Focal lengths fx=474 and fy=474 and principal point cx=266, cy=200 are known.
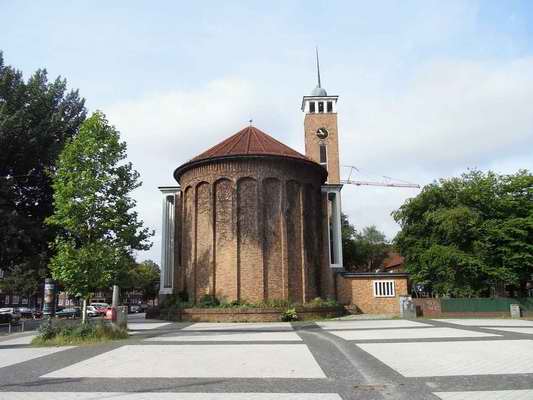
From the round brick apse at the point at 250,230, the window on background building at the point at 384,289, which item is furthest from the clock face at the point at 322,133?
the window on background building at the point at 384,289

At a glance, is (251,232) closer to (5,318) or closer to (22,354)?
(5,318)

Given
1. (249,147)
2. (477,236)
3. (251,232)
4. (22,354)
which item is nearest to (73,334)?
(22,354)

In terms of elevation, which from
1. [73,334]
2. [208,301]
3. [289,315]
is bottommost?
[289,315]

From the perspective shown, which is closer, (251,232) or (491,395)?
(491,395)

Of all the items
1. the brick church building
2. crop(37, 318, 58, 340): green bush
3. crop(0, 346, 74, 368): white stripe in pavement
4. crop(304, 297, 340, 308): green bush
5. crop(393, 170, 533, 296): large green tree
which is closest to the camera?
crop(0, 346, 74, 368): white stripe in pavement

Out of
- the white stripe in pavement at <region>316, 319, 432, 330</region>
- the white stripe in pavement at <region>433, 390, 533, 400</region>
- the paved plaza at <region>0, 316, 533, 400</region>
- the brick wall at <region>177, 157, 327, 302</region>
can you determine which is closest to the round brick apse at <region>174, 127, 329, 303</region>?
the brick wall at <region>177, 157, 327, 302</region>

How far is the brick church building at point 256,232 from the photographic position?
3083 centimetres

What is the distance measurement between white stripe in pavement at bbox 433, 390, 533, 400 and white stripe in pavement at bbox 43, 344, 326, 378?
282 centimetres

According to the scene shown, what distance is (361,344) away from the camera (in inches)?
605

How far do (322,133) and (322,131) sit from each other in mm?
256

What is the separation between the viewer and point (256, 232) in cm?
3102

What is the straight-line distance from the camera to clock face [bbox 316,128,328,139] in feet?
185

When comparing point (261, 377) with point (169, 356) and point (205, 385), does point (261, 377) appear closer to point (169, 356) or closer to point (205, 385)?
point (205, 385)

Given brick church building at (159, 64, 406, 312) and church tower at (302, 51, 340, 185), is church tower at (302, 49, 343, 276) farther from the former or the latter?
brick church building at (159, 64, 406, 312)
